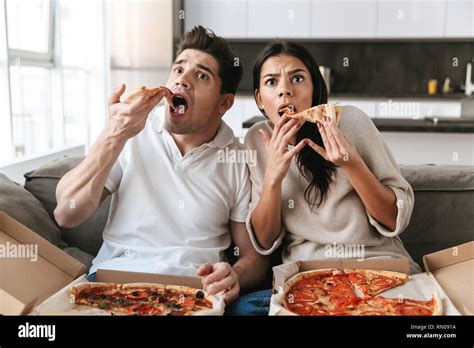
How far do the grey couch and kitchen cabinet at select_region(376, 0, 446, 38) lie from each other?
346mm

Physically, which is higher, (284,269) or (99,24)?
(99,24)

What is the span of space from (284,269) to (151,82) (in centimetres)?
49

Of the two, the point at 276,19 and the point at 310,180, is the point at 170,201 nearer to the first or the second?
the point at 310,180

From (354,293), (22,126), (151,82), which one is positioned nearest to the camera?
(354,293)

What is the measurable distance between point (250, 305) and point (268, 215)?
0.64 feet

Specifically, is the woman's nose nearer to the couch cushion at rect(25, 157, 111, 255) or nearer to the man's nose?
the man's nose

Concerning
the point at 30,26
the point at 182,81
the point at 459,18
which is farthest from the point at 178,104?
the point at 459,18

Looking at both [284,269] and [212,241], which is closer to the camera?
[284,269]

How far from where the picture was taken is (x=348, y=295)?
1.04m

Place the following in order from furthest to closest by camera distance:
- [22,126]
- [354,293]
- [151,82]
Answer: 1. [22,126]
2. [151,82]
3. [354,293]
